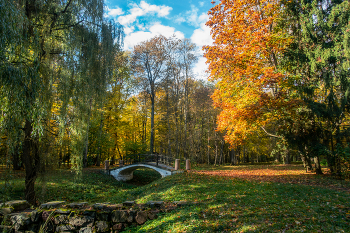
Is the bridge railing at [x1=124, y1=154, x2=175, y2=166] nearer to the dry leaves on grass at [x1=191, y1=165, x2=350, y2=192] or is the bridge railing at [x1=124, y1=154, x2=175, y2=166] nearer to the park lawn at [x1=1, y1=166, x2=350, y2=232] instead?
→ the dry leaves on grass at [x1=191, y1=165, x2=350, y2=192]

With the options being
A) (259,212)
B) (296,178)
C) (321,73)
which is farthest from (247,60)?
(259,212)

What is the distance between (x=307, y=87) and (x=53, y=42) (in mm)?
12805

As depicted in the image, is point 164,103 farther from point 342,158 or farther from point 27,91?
point 27,91

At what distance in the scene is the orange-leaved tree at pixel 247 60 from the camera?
10.5 metres

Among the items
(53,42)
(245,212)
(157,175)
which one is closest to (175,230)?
(245,212)

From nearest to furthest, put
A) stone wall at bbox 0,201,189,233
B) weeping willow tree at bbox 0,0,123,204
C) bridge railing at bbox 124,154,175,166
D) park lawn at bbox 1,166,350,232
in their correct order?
1. park lawn at bbox 1,166,350,232
2. stone wall at bbox 0,201,189,233
3. weeping willow tree at bbox 0,0,123,204
4. bridge railing at bbox 124,154,175,166

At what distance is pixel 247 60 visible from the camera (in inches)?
448

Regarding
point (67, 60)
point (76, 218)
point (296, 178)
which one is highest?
point (67, 60)

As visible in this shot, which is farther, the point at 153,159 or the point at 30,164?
the point at 153,159

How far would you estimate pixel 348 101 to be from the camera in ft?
33.8

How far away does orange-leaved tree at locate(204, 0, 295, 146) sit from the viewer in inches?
412

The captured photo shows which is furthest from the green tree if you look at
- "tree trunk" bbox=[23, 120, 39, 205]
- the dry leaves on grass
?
"tree trunk" bbox=[23, 120, 39, 205]

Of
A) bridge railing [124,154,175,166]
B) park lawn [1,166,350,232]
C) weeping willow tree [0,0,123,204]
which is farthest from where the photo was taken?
bridge railing [124,154,175,166]

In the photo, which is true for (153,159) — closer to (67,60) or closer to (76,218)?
(76,218)
